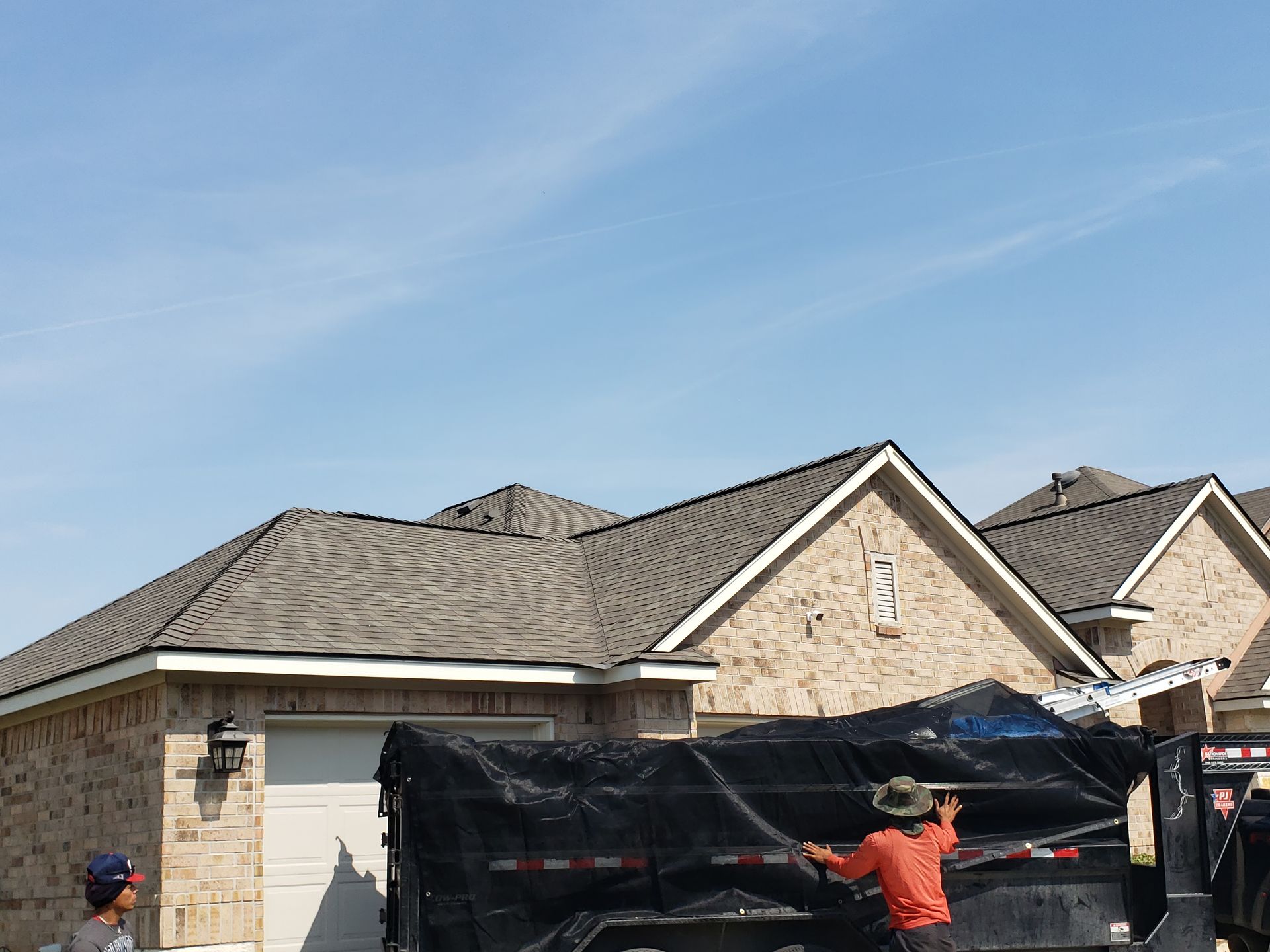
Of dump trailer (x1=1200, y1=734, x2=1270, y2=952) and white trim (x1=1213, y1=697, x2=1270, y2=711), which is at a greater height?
white trim (x1=1213, y1=697, x2=1270, y2=711)

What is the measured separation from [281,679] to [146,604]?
16.4ft

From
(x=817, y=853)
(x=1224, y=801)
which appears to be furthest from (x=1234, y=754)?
(x=817, y=853)

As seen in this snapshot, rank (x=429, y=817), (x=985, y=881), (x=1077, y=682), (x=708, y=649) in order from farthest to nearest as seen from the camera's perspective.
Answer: (x=1077, y=682) < (x=708, y=649) < (x=985, y=881) < (x=429, y=817)

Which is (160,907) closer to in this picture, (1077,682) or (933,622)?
(933,622)

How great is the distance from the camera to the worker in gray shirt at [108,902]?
6234mm

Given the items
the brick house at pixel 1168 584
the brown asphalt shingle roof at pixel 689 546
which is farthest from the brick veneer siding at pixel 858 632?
the brick house at pixel 1168 584

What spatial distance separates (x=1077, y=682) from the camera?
18.3 m

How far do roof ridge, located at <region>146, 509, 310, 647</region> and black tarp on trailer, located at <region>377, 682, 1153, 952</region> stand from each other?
3698 mm

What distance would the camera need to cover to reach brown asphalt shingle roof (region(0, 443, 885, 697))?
13.8m

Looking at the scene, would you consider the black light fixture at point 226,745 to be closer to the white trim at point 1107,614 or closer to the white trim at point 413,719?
the white trim at point 413,719

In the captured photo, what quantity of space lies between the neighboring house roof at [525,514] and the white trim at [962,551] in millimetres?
7066

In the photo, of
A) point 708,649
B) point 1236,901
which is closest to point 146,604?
point 708,649

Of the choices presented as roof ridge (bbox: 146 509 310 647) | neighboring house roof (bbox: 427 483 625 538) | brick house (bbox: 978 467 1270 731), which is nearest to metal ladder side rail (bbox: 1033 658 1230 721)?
brick house (bbox: 978 467 1270 731)

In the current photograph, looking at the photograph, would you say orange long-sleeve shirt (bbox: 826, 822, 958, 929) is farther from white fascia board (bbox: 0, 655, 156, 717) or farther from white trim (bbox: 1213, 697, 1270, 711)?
white trim (bbox: 1213, 697, 1270, 711)
